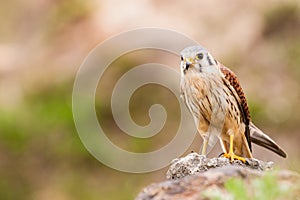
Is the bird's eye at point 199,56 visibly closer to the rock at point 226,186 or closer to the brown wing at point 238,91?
the brown wing at point 238,91

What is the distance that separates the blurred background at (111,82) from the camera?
623 inches

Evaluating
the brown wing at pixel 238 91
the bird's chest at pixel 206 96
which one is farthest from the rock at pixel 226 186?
the brown wing at pixel 238 91

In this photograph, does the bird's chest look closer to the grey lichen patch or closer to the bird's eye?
the bird's eye

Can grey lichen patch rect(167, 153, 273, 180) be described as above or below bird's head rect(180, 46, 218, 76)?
below

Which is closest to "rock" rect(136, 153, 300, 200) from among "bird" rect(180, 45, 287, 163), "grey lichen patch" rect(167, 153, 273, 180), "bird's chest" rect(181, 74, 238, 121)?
"grey lichen patch" rect(167, 153, 273, 180)

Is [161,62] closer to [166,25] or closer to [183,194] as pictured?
[166,25]

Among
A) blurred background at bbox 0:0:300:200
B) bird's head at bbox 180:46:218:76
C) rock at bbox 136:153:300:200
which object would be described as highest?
blurred background at bbox 0:0:300:200

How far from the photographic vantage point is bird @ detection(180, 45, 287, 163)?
19.3 ft

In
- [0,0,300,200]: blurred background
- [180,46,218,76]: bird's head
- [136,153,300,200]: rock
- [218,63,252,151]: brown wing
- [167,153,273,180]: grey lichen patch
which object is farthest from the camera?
[0,0,300,200]: blurred background

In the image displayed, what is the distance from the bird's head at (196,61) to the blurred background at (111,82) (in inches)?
363

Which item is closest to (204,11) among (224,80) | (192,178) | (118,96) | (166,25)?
(166,25)

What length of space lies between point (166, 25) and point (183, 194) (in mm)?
13666

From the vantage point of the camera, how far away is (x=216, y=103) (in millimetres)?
6086

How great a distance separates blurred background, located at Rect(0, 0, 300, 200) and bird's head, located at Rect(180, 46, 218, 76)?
922 centimetres
